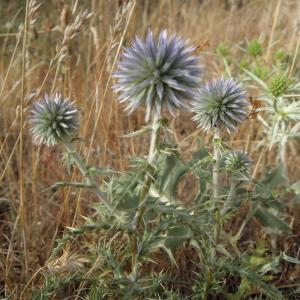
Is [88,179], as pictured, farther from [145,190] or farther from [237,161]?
[237,161]

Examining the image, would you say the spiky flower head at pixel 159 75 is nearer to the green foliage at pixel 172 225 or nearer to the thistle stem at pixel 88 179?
the green foliage at pixel 172 225

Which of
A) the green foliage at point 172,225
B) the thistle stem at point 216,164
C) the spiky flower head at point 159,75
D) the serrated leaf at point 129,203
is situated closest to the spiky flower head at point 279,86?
the green foliage at point 172,225

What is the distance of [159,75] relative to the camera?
1453 millimetres

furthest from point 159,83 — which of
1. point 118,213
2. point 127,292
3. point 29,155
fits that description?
point 29,155

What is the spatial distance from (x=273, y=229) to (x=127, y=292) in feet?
3.19

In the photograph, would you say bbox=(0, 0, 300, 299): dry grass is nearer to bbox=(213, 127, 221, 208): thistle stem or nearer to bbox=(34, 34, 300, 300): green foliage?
bbox=(34, 34, 300, 300): green foliage

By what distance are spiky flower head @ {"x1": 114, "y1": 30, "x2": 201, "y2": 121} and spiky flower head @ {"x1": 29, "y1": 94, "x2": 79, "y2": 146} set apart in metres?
0.31

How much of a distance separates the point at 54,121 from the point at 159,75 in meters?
0.49

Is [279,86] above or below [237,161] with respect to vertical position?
above

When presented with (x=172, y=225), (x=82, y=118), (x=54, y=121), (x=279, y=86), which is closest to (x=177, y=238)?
(x=172, y=225)

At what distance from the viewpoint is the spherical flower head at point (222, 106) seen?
1.76m

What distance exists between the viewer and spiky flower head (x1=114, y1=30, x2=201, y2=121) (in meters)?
1.45

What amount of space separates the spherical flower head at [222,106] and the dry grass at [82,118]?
1.67 ft

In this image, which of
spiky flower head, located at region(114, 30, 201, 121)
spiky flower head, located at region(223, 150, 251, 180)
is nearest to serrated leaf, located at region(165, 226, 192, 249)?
spiky flower head, located at region(223, 150, 251, 180)
